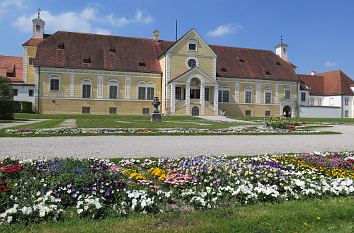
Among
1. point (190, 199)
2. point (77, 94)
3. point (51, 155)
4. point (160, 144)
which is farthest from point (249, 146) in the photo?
point (77, 94)

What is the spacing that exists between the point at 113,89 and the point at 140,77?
395 centimetres

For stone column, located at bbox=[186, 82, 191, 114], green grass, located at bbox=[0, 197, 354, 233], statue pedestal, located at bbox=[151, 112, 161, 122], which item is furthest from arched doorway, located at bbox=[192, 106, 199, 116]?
green grass, located at bbox=[0, 197, 354, 233]

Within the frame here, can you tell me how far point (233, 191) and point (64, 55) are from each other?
4381 cm

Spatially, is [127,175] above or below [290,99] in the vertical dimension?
below

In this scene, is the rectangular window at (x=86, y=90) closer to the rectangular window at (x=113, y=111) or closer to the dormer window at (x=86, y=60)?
the dormer window at (x=86, y=60)

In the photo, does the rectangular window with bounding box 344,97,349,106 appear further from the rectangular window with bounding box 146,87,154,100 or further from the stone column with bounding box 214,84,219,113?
the rectangular window with bounding box 146,87,154,100

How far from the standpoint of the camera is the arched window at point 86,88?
1855 inches

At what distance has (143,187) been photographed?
22.9 feet

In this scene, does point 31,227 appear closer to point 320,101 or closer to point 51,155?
point 51,155

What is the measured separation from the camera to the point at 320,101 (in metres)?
67.8

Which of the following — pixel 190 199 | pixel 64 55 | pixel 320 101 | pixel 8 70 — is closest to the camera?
pixel 190 199

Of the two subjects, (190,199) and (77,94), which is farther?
(77,94)

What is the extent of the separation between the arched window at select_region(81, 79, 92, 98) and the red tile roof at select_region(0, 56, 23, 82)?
911 centimetres

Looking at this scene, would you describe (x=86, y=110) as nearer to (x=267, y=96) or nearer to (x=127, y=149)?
(x=267, y=96)
